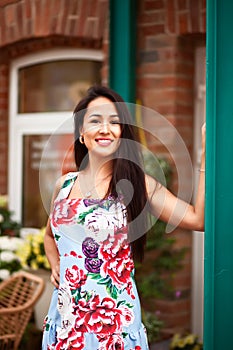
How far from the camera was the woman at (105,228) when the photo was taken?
105 inches

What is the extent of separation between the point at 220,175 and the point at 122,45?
2212mm

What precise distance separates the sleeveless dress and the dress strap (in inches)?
3.6

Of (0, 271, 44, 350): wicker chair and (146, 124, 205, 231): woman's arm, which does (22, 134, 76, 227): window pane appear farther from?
(146, 124, 205, 231): woman's arm

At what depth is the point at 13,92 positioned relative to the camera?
5613mm

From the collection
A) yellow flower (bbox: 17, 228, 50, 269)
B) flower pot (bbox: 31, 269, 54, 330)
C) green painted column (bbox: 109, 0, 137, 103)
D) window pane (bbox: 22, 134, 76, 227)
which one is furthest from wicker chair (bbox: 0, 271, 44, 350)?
green painted column (bbox: 109, 0, 137, 103)


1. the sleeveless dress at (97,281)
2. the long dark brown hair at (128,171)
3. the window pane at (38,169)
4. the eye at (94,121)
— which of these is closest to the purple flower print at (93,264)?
the sleeveless dress at (97,281)

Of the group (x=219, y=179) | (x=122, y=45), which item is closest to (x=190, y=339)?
(x=122, y=45)

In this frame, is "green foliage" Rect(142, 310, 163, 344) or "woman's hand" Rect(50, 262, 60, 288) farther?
"green foliage" Rect(142, 310, 163, 344)

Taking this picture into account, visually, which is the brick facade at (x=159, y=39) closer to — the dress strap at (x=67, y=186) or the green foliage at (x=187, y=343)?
the green foliage at (x=187, y=343)

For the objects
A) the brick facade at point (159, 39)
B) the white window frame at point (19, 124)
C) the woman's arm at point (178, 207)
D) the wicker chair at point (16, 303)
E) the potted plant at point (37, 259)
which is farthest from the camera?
the white window frame at point (19, 124)

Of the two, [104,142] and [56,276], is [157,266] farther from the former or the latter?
[104,142]

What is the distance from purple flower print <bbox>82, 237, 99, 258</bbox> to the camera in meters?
2.66

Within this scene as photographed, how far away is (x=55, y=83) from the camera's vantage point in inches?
213

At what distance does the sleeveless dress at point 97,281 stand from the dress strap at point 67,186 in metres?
0.09
